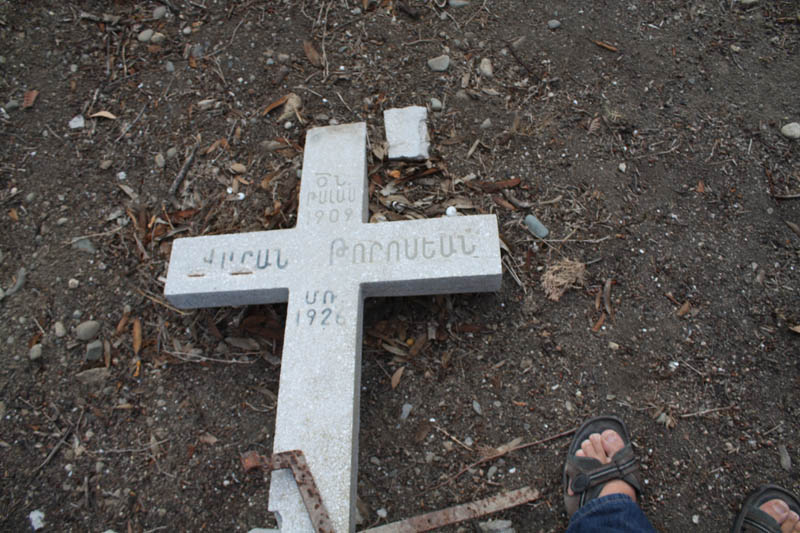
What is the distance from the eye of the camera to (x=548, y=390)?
2.31 m

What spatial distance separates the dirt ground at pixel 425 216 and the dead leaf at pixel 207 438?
0.03 metres

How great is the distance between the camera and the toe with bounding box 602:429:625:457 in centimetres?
215

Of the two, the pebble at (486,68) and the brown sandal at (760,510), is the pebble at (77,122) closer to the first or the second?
the pebble at (486,68)

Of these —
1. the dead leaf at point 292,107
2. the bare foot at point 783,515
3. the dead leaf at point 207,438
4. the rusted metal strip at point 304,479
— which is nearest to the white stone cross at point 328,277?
the rusted metal strip at point 304,479

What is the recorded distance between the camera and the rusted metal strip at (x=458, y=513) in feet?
6.81

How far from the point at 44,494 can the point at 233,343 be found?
1037mm

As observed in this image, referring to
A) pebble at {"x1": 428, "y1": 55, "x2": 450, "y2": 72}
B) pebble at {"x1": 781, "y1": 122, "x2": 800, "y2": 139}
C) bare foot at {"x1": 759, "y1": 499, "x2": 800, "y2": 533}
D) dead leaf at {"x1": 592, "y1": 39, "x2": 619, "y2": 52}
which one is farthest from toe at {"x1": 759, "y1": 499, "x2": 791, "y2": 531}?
pebble at {"x1": 428, "y1": 55, "x2": 450, "y2": 72}

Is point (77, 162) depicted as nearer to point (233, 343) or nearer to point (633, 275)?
point (233, 343)

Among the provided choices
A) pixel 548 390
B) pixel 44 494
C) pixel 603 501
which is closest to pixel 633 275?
pixel 548 390

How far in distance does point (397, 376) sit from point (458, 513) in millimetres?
633

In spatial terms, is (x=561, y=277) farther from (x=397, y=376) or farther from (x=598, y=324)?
(x=397, y=376)

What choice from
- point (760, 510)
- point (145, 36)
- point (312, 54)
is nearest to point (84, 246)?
point (145, 36)

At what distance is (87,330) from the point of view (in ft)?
8.39

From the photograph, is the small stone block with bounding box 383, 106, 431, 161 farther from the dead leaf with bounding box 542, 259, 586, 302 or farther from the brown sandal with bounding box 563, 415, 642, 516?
the brown sandal with bounding box 563, 415, 642, 516
